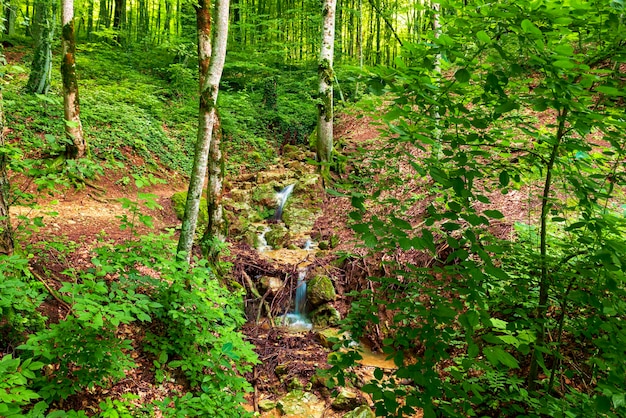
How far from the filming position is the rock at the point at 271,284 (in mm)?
6543

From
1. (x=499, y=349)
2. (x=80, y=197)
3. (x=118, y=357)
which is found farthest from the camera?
(x=80, y=197)

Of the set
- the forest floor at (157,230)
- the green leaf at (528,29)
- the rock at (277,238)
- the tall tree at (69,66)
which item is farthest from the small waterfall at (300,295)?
the green leaf at (528,29)

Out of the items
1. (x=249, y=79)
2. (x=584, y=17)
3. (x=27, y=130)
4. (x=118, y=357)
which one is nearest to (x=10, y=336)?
(x=118, y=357)

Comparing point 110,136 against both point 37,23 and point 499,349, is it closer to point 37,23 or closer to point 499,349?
point 37,23

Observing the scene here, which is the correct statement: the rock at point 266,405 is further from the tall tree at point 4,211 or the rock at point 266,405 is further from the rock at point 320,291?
the tall tree at point 4,211

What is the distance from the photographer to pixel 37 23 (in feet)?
27.3

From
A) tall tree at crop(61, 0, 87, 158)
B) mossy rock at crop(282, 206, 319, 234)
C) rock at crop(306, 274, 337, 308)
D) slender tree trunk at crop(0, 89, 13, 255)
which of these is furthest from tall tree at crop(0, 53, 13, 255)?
mossy rock at crop(282, 206, 319, 234)

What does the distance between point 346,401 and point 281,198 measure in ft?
20.1

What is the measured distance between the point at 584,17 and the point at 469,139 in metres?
0.62

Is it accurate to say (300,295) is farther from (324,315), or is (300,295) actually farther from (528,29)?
(528,29)

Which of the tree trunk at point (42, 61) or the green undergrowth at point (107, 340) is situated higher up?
the tree trunk at point (42, 61)

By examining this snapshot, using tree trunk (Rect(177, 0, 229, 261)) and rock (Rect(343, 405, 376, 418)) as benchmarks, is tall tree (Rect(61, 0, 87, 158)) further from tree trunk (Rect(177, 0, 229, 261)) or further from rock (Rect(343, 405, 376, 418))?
rock (Rect(343, 405, 376, 418))

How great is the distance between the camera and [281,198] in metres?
9.65

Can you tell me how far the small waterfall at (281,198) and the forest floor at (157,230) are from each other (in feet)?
3.62
